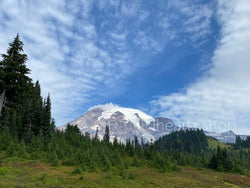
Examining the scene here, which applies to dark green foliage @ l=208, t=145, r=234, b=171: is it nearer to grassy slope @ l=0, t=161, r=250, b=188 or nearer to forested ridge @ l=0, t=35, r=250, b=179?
forested ridge @ l=0, t=35, r=250, b=179

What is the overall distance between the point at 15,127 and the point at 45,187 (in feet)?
171

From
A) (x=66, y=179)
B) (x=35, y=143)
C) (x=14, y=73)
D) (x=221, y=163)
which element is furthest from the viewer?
(x=221, y=163)

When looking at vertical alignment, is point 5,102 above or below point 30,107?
below

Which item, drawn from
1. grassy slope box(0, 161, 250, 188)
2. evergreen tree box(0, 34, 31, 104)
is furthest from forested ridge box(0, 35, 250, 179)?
grassy slope box(0, 161, 250, 188)

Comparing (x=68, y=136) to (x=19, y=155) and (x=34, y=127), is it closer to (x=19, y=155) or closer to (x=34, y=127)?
(x=34, y=127)

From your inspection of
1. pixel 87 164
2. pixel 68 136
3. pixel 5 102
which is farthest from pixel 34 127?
pixel 5 102

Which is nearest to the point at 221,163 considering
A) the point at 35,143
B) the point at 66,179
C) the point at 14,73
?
the point at 66,179

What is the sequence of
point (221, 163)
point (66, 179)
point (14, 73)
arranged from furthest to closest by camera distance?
point (221, 163) → point (66, 179) → point (14, 73)

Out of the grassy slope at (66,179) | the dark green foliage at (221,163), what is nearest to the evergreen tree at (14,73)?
the grassy slope at (66,179)

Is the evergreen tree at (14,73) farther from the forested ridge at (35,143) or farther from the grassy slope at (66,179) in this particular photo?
the grassy slope at (66,179)

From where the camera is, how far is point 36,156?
1564 inches

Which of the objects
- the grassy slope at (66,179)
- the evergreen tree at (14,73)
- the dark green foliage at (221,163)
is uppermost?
the evergreen tree at (14,73)

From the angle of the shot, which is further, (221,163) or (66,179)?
(221,163)

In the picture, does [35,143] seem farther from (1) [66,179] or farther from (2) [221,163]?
(2) [221,163]
